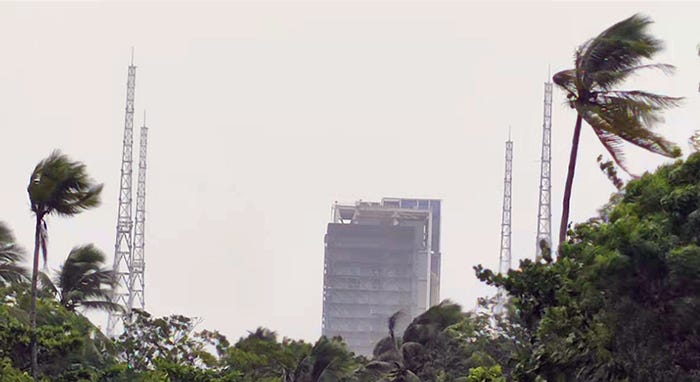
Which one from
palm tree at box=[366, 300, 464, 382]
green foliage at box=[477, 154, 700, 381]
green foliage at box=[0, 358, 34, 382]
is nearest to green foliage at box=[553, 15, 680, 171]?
green foliage at box=[477, 154, 700, 381]

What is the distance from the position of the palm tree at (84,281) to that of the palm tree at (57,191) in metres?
8.21

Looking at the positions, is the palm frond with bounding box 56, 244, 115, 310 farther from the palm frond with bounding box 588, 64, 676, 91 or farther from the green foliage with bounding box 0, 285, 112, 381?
the palm frond with bounding box 588, 64, 676, 91

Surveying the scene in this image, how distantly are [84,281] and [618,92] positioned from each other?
18465 millimetres

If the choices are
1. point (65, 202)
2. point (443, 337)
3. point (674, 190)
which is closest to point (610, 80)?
point (674, 190)

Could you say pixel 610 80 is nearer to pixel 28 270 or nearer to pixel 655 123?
pixel 655 123

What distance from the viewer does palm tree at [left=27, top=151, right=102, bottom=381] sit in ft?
94.1

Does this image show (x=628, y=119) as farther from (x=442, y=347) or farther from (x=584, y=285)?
(x=442, y=347)

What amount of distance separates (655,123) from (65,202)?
1312 cm

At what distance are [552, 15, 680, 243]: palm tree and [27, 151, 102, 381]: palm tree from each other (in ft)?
35.3

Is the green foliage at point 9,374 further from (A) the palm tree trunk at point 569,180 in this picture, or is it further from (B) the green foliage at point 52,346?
(A) the palm tree trunk at point 569,180

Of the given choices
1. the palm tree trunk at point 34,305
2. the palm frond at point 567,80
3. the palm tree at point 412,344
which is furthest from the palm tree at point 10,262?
the palm frond at point 567,80

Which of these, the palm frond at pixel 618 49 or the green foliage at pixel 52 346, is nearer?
the palm frond at pixel 618 49

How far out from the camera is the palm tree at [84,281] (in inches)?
1491

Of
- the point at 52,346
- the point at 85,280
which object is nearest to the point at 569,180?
the point at 52,346
